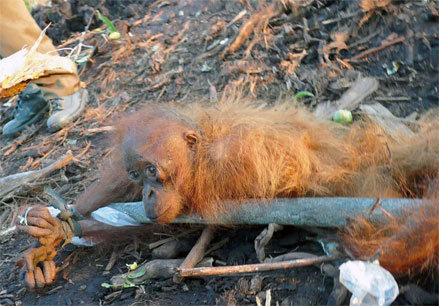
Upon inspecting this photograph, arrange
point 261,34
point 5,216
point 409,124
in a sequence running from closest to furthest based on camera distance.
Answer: point 409,124 → point 5,216 → point 261,34

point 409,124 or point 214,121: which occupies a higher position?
point 214,121

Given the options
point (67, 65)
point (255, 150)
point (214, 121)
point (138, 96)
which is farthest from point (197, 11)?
point (255, 150)

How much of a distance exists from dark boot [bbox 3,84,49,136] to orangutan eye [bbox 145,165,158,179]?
7.97 feet

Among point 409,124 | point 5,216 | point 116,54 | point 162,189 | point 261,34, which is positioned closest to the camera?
point 162,189

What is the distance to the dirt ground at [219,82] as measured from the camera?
8.07 feet

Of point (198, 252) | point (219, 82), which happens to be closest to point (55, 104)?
point (219, 82)

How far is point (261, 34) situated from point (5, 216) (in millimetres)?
2407

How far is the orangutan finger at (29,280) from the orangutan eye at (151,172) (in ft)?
2.72

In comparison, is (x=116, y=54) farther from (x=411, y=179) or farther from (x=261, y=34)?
(x=411, y=179)

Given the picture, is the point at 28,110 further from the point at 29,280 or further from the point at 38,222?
the point at 29,280

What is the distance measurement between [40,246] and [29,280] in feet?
0.59

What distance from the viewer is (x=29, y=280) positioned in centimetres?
257

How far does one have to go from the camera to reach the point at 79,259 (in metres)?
2.88

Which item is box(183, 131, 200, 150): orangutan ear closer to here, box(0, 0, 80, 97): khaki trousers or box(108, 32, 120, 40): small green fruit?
box(0, 0, 80, 97): khaki trousers
